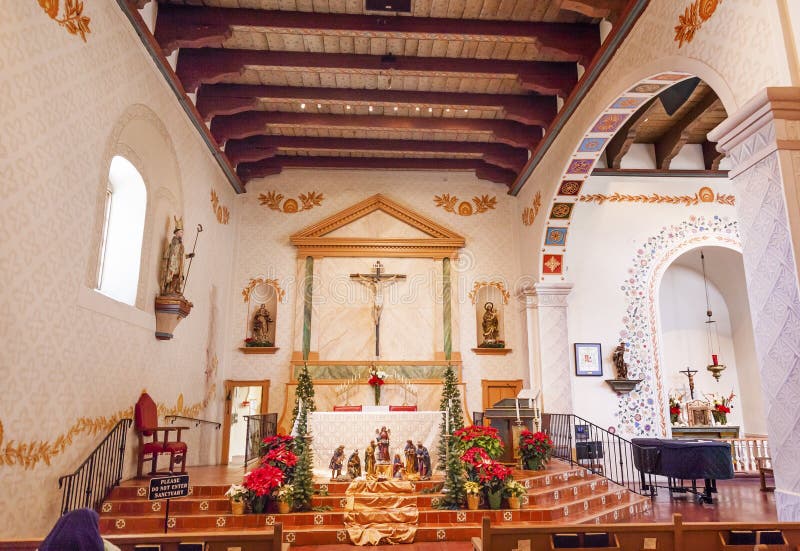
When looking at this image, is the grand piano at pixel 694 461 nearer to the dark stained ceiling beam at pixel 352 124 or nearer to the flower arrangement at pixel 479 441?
the flower arrangement at pixel 479 441

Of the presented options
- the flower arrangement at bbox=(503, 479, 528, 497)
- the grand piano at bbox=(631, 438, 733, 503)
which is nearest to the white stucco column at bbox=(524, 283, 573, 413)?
the grand piano at bbox=(631, 438, 733, 503)

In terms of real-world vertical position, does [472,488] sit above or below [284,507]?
above

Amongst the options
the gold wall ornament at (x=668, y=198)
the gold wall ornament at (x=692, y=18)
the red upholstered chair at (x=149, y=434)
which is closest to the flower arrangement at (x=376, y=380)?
the red upholstered chair at (x=149, y=434)

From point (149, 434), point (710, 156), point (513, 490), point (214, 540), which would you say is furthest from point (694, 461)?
point (149, 434)

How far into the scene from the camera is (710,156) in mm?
12695

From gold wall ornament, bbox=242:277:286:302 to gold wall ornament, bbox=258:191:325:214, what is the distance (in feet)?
5.69

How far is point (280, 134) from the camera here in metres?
12.4

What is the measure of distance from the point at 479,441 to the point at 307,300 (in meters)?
6.20

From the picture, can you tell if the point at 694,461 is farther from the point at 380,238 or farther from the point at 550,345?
the point at 380,238

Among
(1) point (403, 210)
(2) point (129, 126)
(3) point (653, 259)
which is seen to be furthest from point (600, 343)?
(2) point (129, 126)

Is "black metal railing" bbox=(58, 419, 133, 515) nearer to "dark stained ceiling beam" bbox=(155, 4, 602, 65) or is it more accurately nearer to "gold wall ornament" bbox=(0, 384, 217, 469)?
"gold wall ornament" bbox=(0, 384, 217, 469)

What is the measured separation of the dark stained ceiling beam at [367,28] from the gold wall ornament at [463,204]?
5.11m

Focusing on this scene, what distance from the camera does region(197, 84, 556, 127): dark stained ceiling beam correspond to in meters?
10.3

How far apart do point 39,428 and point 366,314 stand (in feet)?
25.7
